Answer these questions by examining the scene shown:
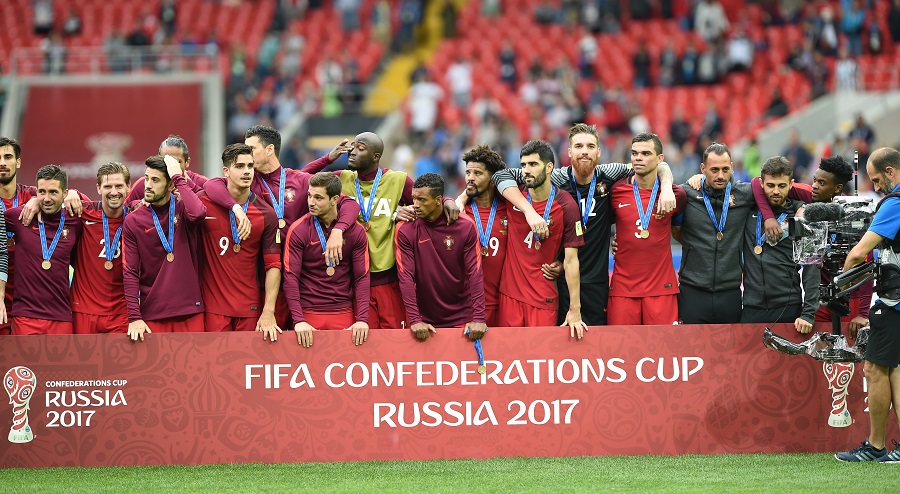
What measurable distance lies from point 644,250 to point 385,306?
73.9 inches

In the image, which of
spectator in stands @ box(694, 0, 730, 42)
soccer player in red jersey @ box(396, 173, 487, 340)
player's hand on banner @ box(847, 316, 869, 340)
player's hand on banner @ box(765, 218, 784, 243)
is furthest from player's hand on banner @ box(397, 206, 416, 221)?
spectator in stands @ box(694, 0, 730, 42)

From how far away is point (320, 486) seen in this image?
668cm

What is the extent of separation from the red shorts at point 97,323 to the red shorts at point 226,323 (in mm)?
651

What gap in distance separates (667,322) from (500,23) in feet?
61.7

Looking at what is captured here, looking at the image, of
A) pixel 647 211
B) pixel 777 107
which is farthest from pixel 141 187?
pixel 777 107

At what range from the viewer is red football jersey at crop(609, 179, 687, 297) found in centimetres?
792

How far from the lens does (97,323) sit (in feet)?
26.0

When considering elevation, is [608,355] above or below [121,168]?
below

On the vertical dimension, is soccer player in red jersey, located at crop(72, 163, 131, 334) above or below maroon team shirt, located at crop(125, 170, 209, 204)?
below

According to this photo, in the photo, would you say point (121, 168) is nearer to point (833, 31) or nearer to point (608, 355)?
point (608, 355)

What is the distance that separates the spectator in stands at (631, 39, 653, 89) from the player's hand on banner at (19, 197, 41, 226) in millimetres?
16810

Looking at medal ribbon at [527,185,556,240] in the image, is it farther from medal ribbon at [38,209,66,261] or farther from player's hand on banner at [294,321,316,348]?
medal ribbon at [38,209,66,261]

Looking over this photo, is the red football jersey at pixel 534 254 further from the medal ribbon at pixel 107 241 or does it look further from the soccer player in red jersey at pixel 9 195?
the soccer player in red jersey at pixel 9 195

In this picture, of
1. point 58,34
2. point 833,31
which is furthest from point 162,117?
point 833,31
